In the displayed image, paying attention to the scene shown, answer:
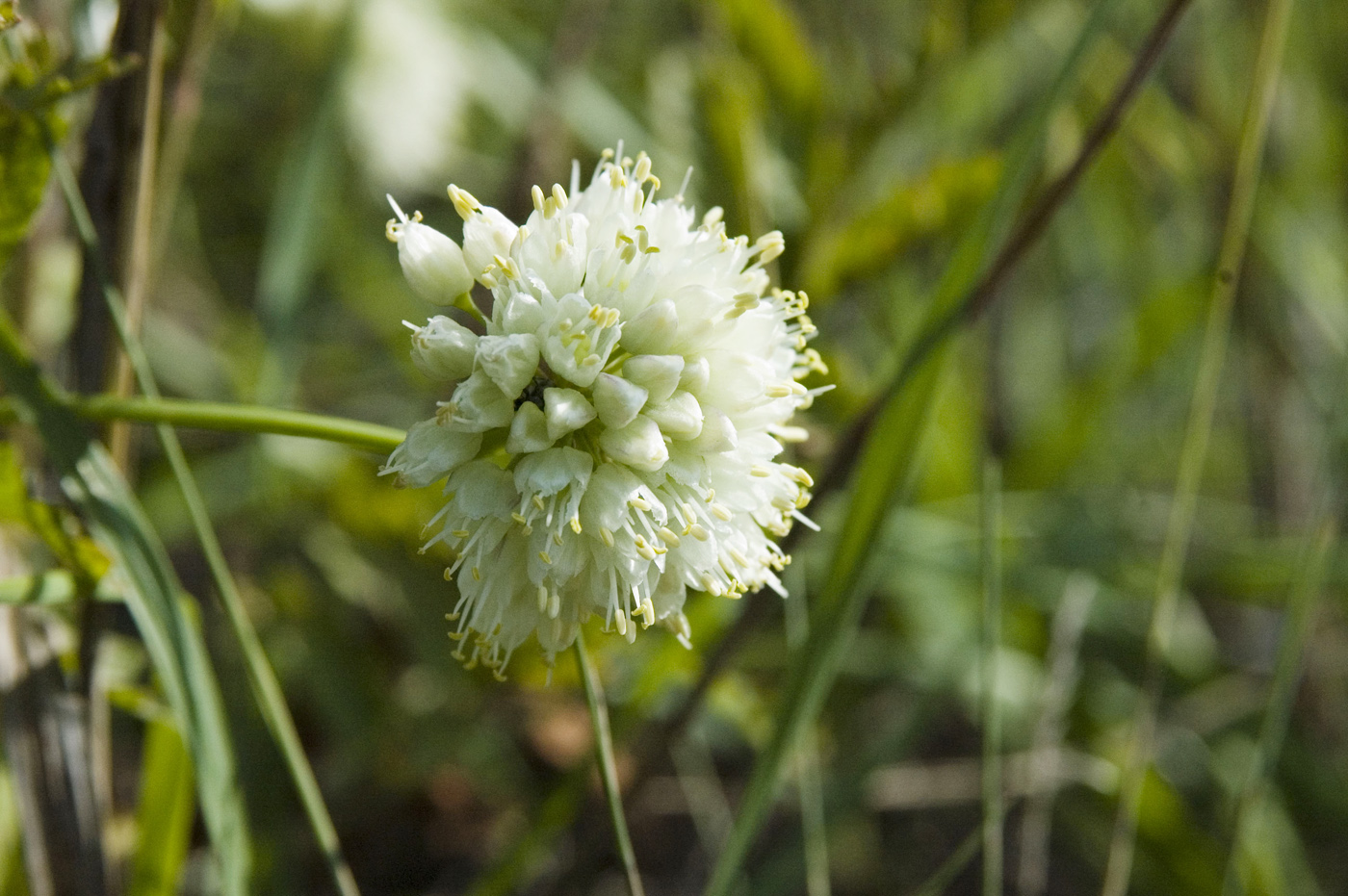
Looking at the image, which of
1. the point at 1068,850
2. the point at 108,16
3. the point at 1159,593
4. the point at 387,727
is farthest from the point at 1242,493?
the point at 108,16

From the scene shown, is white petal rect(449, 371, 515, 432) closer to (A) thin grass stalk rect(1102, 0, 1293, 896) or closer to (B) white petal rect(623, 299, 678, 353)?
(B) white petal rect(623, 299, 678, 353)

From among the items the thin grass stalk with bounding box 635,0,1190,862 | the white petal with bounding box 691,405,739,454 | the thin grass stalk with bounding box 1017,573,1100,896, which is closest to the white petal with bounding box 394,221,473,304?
A: the white petal with bounding box 691,405,739,454

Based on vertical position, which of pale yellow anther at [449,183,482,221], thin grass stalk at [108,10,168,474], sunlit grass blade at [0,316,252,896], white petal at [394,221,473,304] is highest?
thin grass stalk at [108,10,168,474]

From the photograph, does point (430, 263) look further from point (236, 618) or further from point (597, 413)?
point (236, 618)

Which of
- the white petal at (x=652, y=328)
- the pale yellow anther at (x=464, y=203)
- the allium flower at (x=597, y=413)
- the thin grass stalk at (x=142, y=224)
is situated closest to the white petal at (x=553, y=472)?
the allium flower at (x=597, y=413)

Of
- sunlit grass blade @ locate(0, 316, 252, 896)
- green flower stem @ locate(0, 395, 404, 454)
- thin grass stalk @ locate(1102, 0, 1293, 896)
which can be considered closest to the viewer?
green flower stem @ locate(0, 395, 404, 454)

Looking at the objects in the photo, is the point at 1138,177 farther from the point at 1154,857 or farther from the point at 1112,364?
the point at 1154,857
